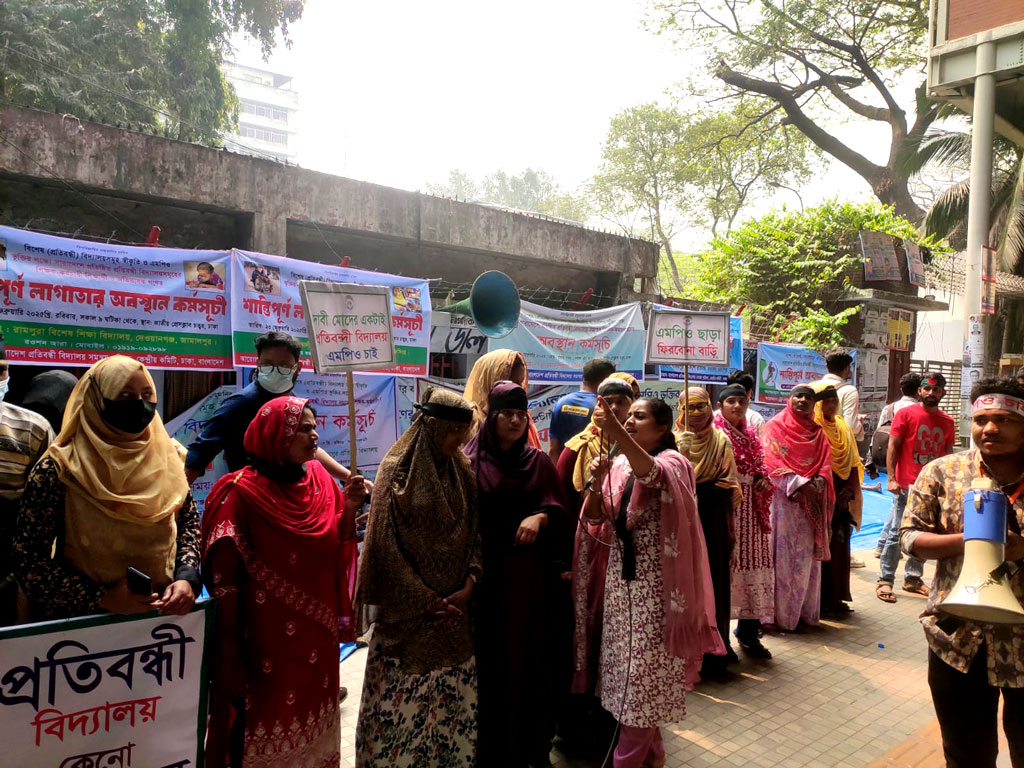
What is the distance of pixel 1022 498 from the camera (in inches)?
100

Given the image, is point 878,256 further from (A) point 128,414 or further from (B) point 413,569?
(A) point 128,414

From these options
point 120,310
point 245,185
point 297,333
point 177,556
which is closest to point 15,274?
point 120,310

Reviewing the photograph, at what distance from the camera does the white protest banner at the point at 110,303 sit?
4402 mm

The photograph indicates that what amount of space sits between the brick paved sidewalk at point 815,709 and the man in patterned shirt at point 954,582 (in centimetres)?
95

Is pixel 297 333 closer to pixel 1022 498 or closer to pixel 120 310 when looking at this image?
pixel 120 310

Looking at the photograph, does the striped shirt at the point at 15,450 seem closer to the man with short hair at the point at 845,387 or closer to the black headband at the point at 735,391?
→ the black headband at the point at 735,391

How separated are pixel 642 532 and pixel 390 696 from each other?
1.22 meters

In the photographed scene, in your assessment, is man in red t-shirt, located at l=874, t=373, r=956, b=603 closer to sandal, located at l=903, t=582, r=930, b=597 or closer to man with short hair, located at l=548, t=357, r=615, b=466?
sandal, located at l=903, t=582, r=930, b=597

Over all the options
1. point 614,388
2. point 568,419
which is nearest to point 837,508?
point 568,419

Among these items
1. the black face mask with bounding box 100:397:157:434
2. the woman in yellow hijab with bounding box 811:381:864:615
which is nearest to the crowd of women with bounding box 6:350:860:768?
the black face mask with bounding box 100:397:157:434

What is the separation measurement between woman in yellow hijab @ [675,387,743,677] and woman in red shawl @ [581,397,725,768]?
0.88m

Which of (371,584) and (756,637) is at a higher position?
(371,584)

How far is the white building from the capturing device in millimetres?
79562

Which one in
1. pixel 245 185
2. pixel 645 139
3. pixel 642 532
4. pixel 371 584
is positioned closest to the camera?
pixel 371 584
